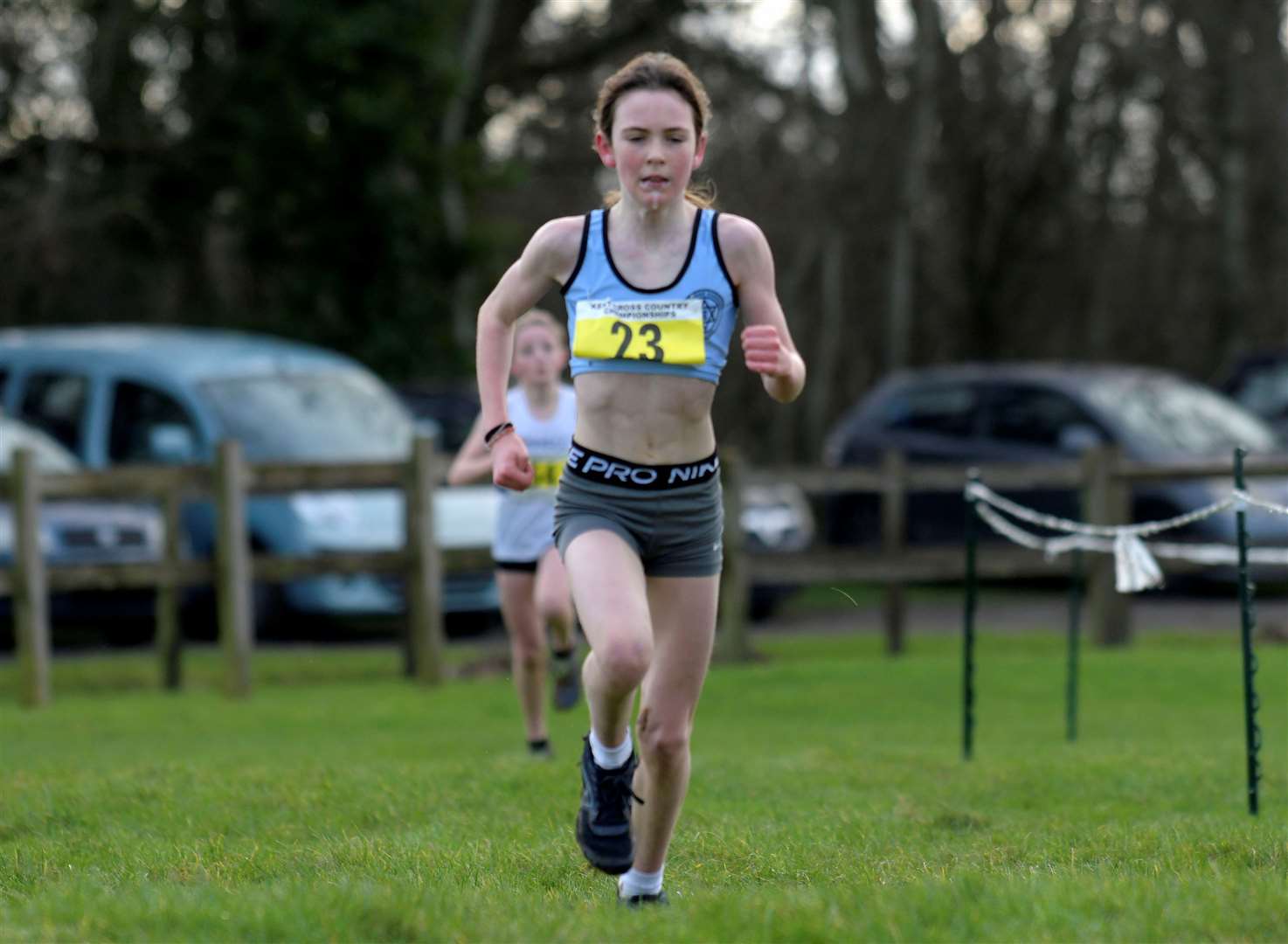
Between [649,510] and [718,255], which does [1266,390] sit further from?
[649,510]

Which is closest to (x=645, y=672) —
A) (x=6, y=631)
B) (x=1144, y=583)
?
(x=1144, y=583)

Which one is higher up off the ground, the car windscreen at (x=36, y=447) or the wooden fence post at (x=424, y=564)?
the car windscreen at (x=36, y=447)

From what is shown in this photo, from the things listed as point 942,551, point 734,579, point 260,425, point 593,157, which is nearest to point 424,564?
point 734,579

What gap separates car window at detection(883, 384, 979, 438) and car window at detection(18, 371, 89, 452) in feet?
24.8

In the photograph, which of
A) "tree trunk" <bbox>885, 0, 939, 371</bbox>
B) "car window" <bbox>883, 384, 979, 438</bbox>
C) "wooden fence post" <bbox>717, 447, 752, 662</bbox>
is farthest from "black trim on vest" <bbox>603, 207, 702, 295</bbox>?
"tree trunk" <bbox>885, 0, 939, 371</bbox>

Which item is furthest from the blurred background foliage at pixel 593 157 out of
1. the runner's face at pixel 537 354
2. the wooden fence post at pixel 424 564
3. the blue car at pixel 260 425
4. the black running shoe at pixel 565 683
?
the runner's face at pixel 537 354

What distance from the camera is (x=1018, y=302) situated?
28.0 metres

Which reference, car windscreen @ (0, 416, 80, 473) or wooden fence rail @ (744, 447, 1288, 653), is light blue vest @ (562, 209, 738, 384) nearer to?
wooden fence rail @ (744, 447, 1288, 653)

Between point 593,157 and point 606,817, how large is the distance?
25527 millimetres

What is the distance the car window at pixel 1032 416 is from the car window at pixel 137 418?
7.34m

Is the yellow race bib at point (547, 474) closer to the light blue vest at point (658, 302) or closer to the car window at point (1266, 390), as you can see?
the light blue vest at point (658, 302)

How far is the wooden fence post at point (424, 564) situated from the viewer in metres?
14.4

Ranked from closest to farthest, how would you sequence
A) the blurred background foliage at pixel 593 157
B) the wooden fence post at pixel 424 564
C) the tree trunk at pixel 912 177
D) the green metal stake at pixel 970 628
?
the green metal stake at pixel 970 628 < the wooden fence post at pixel 424 564 < the blurred background foliage at pixel 593 157 < the tree trunk at pixel 912 177

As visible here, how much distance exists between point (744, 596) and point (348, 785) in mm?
7259
